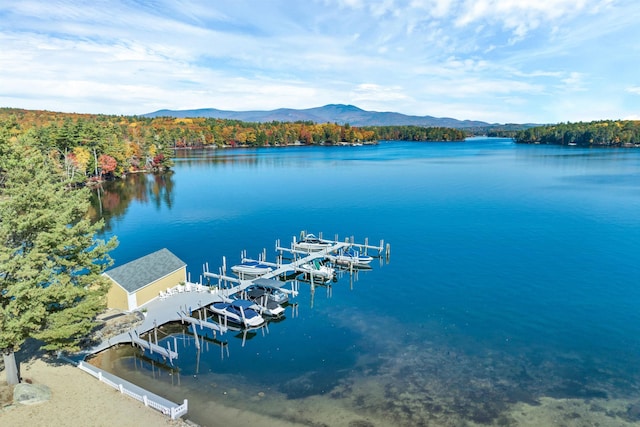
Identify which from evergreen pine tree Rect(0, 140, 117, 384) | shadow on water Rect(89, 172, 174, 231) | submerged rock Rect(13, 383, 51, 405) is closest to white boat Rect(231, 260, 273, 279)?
evergreen pine tree Rect(0, 140, 117, 384)

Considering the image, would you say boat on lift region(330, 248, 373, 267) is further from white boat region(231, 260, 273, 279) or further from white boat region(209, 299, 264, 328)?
white boat region(209, 299, 264, 328)

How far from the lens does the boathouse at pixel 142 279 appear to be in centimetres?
2983

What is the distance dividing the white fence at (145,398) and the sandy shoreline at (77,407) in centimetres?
18

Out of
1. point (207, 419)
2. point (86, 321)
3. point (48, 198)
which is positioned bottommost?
point (207, 419)

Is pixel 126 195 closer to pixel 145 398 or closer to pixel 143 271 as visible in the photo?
A: pixel 143 271

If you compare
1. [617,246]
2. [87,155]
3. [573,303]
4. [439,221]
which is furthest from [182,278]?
[87,155]

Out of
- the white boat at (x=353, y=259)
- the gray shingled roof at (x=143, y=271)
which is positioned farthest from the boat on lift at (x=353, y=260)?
the gray shingled roof at (x=143, y=271)

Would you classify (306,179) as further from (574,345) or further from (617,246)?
(574,345)

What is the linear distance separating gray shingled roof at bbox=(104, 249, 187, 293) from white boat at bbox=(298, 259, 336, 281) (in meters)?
11.6

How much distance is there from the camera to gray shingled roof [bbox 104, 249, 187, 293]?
3012cm

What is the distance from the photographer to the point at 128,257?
45.0 metres

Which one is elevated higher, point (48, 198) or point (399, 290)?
point (48, 198)

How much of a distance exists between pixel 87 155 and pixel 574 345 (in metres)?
91.4

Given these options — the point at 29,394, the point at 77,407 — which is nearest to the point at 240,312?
the point at 77,407
